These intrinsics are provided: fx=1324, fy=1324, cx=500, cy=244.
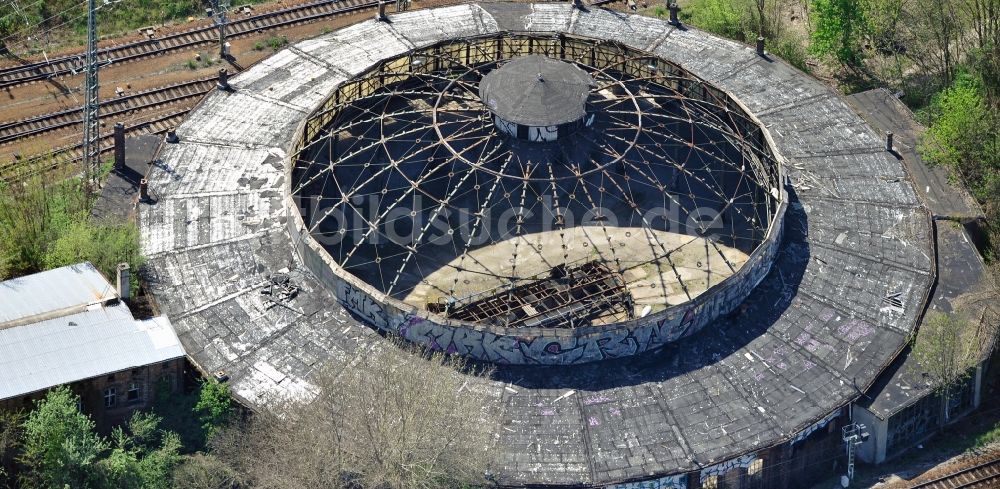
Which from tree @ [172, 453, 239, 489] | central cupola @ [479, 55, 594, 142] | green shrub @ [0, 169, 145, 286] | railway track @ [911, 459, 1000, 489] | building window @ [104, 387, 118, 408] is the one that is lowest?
railway track @ [911, 459, 1000, 489]

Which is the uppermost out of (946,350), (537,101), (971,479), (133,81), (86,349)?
(537,101)

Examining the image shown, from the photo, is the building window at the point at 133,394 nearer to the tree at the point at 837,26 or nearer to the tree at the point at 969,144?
the tree at the point at 969,144

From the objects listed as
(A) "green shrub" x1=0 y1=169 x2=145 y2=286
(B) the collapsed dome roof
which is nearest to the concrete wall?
(A) "green shrub" x1=0 y1=169 x2=145 y2=286

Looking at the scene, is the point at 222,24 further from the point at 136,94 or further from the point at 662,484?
the point at 662,484

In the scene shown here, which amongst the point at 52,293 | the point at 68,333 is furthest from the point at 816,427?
the point at 52,293

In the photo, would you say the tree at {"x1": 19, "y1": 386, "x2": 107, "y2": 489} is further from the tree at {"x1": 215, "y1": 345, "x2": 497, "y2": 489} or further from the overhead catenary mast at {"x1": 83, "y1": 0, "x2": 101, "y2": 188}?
the overhead catenary mast at {"x1": 83, "y1": 0, "x2": 101, "y2": 188}

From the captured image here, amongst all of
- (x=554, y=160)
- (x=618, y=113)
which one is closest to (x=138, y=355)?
(x=554, y=160)

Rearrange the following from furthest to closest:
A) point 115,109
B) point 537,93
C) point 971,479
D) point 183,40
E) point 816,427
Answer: point 183,40, point 115,109, point 537,93, point 971,479, point 816,427
